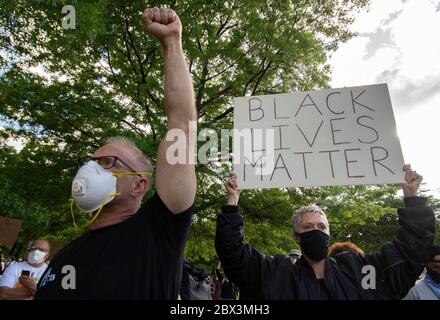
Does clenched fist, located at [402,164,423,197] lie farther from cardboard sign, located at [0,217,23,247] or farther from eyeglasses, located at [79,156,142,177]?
cardboard sign, located at [0,217,23,247]

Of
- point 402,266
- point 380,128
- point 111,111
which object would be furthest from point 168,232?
point 111,111

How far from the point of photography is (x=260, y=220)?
1043 cm

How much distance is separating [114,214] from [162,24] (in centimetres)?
90

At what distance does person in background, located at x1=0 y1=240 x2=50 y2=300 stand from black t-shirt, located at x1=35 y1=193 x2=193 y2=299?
3105 millimetres

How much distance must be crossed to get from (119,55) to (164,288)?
8234mm

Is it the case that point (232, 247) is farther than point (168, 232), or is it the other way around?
point (232, 247)

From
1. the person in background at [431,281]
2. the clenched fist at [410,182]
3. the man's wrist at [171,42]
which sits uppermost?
the man's wrist at [171,42]

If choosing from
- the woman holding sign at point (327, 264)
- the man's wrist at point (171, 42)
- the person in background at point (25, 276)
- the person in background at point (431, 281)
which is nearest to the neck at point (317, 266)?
the woman holding sign at point (327, 264)

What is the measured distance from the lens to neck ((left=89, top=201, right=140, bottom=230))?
1568 mm

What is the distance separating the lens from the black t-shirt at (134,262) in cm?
124

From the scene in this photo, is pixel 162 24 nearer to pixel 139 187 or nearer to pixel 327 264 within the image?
pixel 139 187

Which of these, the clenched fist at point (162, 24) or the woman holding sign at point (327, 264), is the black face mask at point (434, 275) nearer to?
the woman holding sign at point (327, 264)
